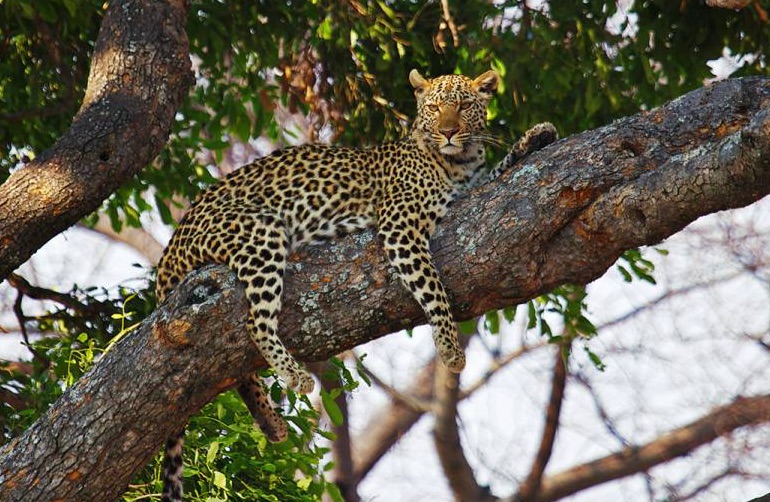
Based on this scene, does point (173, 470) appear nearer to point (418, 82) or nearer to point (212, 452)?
point (212, 452)

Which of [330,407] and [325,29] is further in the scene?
[325,29]

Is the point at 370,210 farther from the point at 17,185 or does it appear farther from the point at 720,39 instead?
the point at 720,39

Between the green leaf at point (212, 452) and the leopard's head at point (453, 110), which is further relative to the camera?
the leopard's head at point (453, 110)

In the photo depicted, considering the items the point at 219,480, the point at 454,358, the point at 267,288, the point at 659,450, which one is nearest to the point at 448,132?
the point at 454,358

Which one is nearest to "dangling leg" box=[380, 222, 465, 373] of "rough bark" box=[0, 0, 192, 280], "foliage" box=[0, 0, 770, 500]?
"rough bark" box=[0, 0, 192, 280]

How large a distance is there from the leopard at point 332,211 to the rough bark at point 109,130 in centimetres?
46

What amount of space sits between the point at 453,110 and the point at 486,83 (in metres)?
0.51

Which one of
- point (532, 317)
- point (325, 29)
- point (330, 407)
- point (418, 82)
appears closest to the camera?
point (330, 407)

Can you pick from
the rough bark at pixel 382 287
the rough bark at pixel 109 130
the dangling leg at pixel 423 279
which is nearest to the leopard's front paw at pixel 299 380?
the rough bark at pixel 382 287

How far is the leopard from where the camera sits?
20.0ft

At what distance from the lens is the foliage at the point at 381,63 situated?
9.88 metres

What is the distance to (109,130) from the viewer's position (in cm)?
697

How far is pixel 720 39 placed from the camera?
10312mm

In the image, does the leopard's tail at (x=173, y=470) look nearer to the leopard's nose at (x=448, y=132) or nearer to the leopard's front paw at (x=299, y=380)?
the leopard's front paw at (x=299, y=380)
